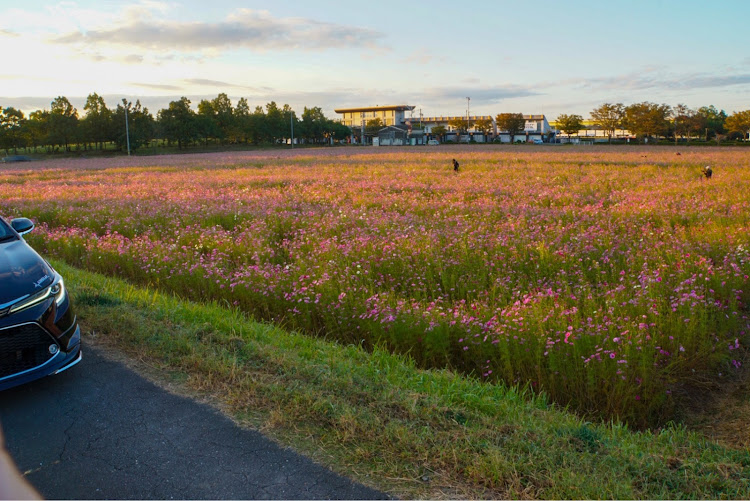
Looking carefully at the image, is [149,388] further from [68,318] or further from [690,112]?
[690,112]

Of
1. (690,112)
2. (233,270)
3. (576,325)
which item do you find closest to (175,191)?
(233,270)

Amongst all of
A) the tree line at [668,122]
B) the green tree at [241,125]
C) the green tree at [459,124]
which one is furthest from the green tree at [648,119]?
the green tree at [241,125]

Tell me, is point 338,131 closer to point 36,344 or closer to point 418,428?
point 36,344

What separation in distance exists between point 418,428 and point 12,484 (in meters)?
2.64

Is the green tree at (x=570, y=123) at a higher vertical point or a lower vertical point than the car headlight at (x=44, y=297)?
higher

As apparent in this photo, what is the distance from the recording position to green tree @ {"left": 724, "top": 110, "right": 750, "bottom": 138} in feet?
310

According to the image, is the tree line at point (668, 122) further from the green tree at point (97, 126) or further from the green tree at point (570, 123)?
the green tree at point (97, 126)

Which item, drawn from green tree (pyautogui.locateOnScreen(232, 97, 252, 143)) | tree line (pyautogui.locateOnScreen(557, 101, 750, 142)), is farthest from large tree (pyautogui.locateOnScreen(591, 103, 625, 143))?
green tree (pyautogui.locateOnScreen(232, 97, 252, 143))

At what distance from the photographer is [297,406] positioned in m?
4.04

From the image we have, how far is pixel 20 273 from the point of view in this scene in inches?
183

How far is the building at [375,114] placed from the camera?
163125 millimetres

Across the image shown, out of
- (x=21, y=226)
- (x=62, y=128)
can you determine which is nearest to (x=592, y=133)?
(x=62, y=128)

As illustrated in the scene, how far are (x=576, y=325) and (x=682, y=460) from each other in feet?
7.22

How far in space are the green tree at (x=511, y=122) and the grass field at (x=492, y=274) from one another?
13418 cm
